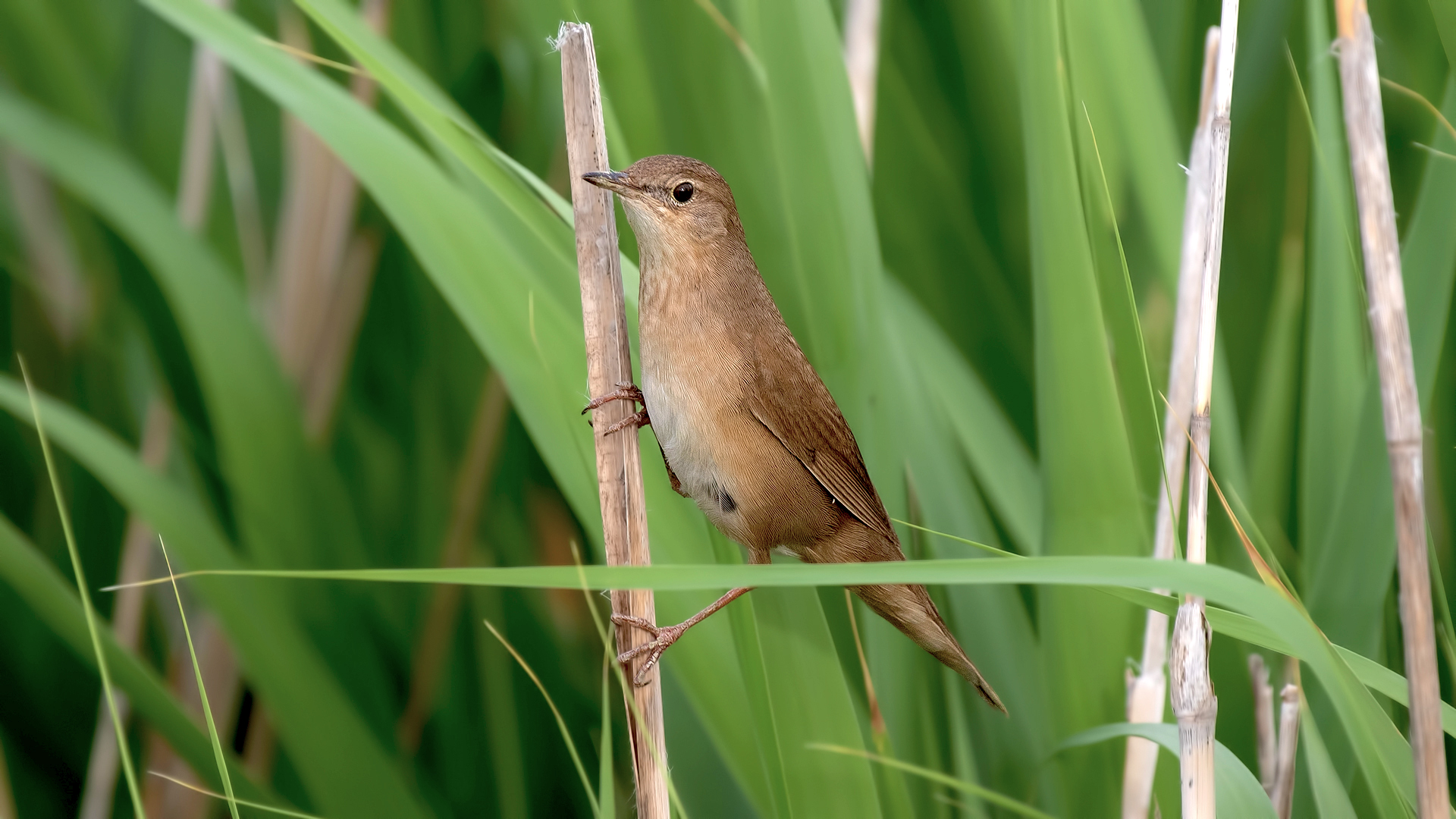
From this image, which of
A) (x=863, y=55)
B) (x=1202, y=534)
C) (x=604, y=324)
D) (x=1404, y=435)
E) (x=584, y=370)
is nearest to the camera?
(x=1404, y=435)

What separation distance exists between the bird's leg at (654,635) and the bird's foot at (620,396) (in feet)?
0.84

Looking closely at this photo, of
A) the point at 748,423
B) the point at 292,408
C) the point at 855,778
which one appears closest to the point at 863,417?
the point at 748,423

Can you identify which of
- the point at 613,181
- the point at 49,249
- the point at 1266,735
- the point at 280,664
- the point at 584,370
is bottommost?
the point at 1266,735

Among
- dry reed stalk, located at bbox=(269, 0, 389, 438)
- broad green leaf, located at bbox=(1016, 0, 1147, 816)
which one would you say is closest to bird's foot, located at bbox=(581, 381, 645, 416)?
broad green leaf, located at bbox=(1016, 0, 1147, 816)

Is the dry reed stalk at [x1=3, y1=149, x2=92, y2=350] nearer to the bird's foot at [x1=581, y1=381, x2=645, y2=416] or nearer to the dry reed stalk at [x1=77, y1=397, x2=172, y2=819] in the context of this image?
the dry reed stalk at [x1=77, y1=397, x2=172, y2=819]

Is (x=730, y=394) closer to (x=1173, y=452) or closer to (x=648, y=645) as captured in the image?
(x=648, y=645)

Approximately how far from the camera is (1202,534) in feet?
3.50

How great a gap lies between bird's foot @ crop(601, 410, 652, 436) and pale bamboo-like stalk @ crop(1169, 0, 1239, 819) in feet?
2.12

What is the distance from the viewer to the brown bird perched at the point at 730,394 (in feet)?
4.58

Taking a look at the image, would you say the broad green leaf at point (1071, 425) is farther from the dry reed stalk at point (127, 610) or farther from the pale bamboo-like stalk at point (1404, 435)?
the dry reed stalk at point (127, 610)

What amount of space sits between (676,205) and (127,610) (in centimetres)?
123

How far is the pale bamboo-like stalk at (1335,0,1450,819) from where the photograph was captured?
35.1 inches

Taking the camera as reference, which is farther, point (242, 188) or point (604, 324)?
point (242, 188)

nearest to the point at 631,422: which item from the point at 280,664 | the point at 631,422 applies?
the point at 631,422
